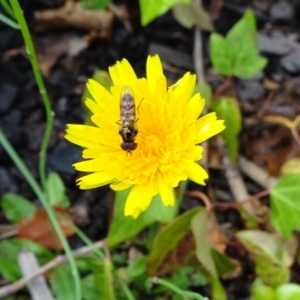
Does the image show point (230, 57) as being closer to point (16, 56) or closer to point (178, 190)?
point (178, 190)

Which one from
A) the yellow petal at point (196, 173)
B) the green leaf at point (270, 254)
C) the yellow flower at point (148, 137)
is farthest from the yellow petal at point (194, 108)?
the green leaf at point (270, 254)

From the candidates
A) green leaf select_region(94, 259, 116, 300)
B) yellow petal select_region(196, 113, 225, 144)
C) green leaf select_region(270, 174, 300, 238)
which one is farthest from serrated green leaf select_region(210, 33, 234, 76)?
green leaf select_region(94, 259, 116, 300)

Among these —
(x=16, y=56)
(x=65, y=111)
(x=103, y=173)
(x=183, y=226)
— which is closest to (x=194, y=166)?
(x=103, y=173)

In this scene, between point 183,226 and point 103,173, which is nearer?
point 103,173

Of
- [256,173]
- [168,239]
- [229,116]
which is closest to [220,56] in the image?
[229,116]

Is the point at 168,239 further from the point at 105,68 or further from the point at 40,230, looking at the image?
the point at 105,68

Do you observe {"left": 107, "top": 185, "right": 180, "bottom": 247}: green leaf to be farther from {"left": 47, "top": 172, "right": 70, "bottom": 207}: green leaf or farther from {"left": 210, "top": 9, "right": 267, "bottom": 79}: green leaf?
{"left": 210, "top": 9, "right": 267, "bottom": 79}: green leaf

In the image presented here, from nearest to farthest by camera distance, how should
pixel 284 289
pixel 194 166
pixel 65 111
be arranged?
pixel 194 166, pixel 284 289, pixel 65 111
